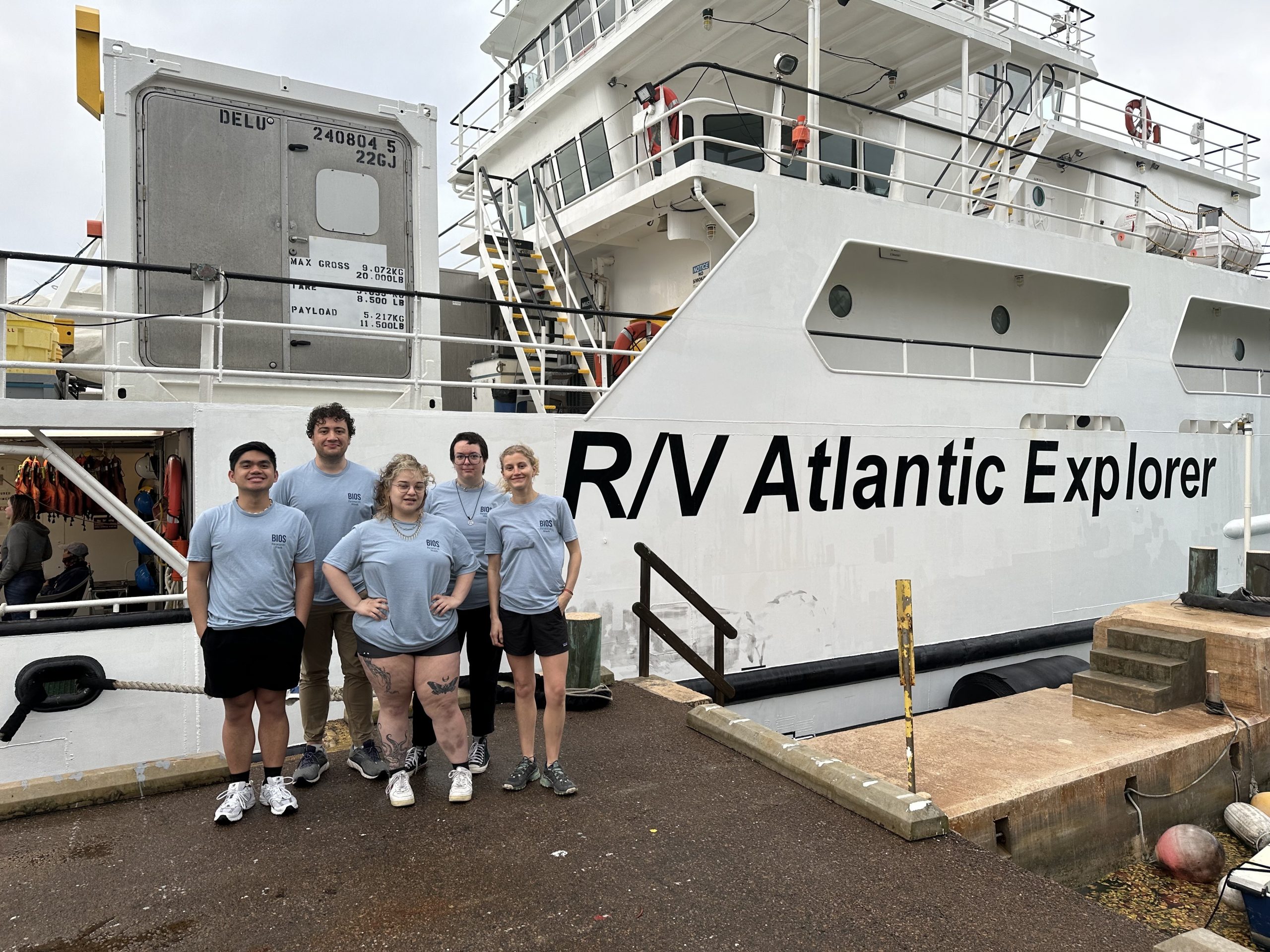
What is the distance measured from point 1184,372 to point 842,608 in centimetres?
795

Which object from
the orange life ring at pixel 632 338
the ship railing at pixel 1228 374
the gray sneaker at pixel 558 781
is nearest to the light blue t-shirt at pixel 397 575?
the gray sneaker at pixel 558 781

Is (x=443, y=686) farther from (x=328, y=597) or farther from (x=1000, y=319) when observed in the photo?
(x=1000, y=319)

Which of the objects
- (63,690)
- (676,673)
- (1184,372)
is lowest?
(676,673)

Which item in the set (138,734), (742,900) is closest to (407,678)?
(742,900)

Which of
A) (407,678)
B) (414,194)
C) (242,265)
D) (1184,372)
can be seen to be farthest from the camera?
(1184,372)

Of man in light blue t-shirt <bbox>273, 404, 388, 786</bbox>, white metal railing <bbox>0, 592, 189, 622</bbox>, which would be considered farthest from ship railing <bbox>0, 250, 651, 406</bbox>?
man in light blue t-shirt <bbox>273, 404, 388, 786</bbox>

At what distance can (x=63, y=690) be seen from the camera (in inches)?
173

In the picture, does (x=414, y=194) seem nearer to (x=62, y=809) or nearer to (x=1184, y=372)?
(x=62, y=809)

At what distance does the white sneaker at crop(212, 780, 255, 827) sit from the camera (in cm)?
346

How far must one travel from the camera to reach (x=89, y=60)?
18.5 feet

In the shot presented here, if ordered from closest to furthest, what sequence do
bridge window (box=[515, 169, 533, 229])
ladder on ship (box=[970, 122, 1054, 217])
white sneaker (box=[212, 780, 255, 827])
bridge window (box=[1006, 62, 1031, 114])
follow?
white sneaker (box=[212, 780, 255, 827]), ladder on ship (box=[970, 122, 1054, 217]), bridge window (box=[515, 169, 533, 229]), bridge window (box=[1006, 62, 1031, 114])

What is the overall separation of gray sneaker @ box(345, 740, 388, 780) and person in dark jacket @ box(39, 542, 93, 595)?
2.87 m

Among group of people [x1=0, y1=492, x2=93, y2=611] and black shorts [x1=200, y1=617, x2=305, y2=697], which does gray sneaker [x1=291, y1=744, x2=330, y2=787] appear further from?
group of people [x1=0, y1=492, x2=93, y2=611]

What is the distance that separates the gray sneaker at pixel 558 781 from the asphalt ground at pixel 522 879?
5 cm
